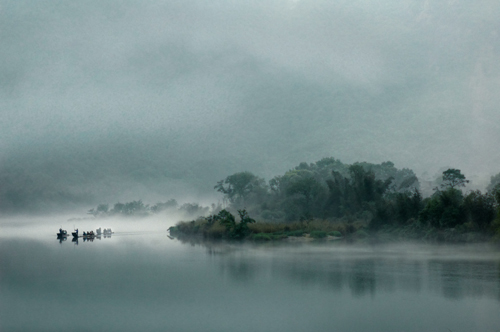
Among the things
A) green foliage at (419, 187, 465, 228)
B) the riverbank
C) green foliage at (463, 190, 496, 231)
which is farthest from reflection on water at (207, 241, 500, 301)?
green foliage at (419, 187, 465, 228)

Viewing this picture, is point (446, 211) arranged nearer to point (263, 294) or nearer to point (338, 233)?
point (338, 233)

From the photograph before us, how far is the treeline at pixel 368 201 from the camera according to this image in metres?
37.2

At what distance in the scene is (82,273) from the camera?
25.1 m

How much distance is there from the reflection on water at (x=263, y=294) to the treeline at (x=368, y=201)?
841cm

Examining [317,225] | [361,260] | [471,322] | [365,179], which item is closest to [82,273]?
[361,260]

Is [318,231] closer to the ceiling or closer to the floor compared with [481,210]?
closer to the floor

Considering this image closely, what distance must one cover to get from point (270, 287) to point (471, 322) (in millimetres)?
7880

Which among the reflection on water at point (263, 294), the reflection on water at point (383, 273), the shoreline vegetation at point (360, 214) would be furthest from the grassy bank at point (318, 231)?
the reflection on water at point (263, 294)

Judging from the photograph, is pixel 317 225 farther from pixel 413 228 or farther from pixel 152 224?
pixel 152 224

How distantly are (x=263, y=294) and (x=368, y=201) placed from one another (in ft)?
143

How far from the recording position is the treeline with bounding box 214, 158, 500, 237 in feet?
122

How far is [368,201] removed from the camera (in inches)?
2339

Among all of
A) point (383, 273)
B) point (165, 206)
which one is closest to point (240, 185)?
point (165, 206)

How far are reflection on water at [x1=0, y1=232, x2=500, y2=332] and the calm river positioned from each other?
0.11 feet
